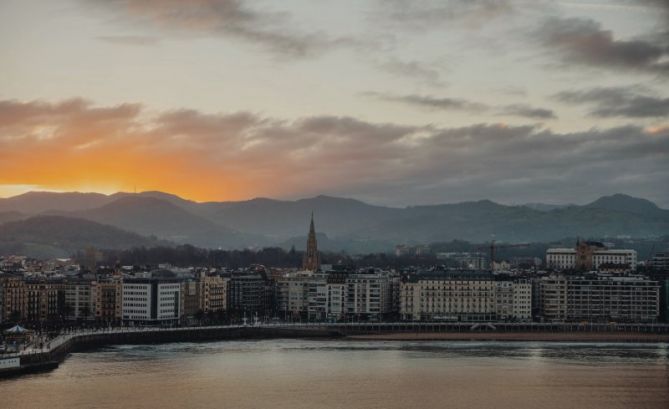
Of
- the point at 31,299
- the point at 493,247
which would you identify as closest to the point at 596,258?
the point at 493,247

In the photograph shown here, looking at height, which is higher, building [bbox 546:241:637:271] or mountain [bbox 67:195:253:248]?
mountain [bbox 67:195:253:248]

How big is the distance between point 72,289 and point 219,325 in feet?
16.8

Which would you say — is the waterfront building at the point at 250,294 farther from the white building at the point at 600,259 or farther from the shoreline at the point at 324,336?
the white building at the point at 600,259

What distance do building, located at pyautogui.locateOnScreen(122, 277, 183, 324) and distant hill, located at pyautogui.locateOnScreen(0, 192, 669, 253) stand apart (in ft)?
252

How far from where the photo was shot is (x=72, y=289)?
118ft

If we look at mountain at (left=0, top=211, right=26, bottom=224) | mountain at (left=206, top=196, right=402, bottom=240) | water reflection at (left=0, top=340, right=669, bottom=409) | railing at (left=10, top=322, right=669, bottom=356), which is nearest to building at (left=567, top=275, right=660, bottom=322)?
railing at (left=10, top=322, right=669, bottom=356)

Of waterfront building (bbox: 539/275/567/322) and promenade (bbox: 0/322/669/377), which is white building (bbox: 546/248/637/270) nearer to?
waterfront building (bbox: 539/275/567/322)

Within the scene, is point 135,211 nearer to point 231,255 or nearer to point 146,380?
point 231,255

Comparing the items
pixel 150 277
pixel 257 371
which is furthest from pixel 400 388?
pixel 150 277

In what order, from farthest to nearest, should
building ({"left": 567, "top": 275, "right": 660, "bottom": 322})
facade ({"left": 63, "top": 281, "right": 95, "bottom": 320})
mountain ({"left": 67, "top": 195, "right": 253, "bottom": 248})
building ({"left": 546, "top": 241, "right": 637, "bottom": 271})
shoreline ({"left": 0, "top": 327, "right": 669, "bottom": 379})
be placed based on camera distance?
mountain ({"left": 67, "top": 195, "right": 253, "bottom": 248}) < building ({"left": 546, "top": 241, "right": 637, "bottom": 271}) < building ({"left": 567, "top": 275, "right": 660, "bottom": 322}) < facade ({"left": 63, "top": 281, "right": 95, "bottom": 320}) < shoreline ({"left": 0, "top": 327, "right": 669, "bottom": 379})

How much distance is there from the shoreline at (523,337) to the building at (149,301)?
4914 millimetres

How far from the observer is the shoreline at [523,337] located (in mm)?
32500

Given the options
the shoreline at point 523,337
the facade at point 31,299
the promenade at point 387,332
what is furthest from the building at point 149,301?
the shoreline at point 523,337

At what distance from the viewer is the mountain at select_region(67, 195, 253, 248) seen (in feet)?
478
